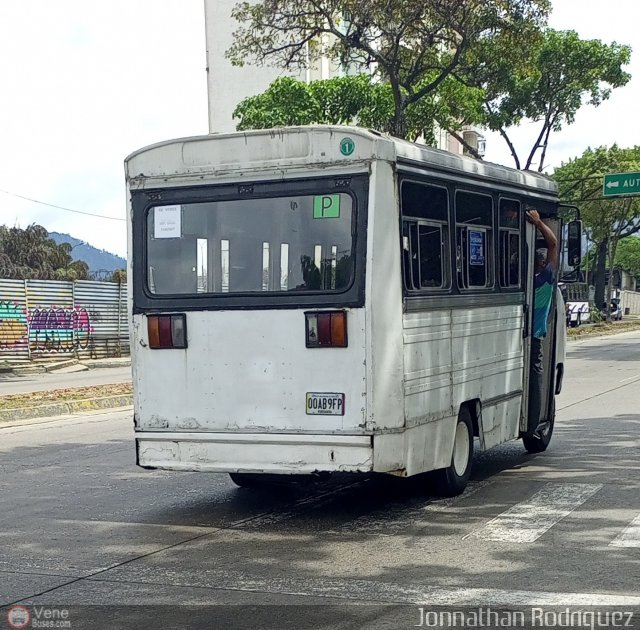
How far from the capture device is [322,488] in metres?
10.2

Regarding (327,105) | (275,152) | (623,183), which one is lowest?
(275,152)

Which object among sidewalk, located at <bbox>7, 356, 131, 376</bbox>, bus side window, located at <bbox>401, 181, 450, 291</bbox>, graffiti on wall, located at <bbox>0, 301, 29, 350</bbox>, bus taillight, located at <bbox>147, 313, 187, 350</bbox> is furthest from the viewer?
graffiti on wall, located at <bbox>0, 301, 29, 350</bbox>

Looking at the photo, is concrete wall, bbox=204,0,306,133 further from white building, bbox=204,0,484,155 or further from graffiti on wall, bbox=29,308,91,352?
graffiti on wall, bbox=29,308,91,352

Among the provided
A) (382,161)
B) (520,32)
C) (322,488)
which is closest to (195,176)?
(382,161)

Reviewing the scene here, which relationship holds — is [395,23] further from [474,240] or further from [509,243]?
[474,240]

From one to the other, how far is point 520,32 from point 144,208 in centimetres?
1627

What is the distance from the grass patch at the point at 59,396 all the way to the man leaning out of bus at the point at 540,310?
890 cm

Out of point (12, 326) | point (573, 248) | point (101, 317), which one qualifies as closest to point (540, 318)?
point (573, 248)

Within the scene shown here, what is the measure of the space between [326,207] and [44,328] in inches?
1061

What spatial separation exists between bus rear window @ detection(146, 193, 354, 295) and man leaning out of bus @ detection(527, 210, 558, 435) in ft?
12.1

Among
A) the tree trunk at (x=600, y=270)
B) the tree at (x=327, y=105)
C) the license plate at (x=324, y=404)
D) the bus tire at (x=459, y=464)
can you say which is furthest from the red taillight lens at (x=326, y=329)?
the tree trunk at (x=600, y=270)

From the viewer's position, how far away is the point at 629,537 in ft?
25.6

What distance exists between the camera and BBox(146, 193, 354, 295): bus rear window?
27.4 ft

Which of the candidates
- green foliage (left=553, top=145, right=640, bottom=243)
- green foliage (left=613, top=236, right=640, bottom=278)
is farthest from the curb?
green foliage (left=613, top=236, right=640, bottom=278)
